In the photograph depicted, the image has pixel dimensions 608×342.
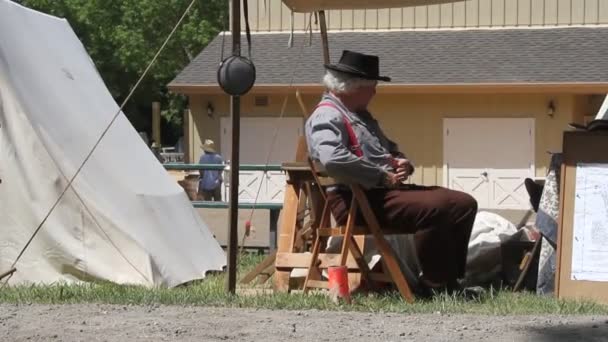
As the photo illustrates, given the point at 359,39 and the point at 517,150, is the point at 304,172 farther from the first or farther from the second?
the point at 359,39

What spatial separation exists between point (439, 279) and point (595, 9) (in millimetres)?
14211

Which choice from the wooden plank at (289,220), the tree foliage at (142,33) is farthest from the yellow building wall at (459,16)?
the wooden plank at (289,220)

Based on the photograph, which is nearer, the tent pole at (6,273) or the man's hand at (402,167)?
the man's hand at (402,167)

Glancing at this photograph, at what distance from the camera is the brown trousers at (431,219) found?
701 cm

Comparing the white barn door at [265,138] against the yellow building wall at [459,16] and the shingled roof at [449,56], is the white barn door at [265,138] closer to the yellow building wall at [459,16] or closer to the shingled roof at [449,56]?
the shingled roof at [449,56]

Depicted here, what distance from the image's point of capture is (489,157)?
19.5 meters

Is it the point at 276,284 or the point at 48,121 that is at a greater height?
the point at 48,121

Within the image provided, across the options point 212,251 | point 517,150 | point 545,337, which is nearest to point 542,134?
point 517,150

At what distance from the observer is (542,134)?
19.1 meters

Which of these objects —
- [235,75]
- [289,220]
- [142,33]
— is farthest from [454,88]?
[142,33]

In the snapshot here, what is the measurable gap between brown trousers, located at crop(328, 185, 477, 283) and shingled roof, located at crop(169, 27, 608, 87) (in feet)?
36.1

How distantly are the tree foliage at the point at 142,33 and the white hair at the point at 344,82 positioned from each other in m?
25.5

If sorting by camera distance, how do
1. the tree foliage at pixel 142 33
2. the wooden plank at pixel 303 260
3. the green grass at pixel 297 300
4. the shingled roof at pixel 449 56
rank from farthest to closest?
the tree foliage at pixel 142 33 < the shingled roof at pixel 449 56 < the wooden plank at pixel 303 260 < the green grass at pixel 297 300

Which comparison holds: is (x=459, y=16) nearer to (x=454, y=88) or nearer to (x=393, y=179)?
(x=454, y=88)
